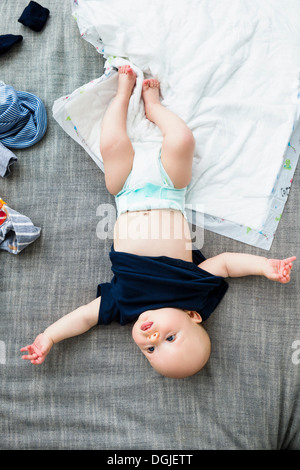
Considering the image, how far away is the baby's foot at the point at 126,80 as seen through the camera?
1.27 metres

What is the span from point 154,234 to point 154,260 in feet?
0.25

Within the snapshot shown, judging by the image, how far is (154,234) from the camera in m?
1.21

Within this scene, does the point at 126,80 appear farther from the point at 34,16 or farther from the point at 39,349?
the point at 39,349

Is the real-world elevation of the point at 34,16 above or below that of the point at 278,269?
above

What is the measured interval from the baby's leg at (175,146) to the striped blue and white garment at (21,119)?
1.13 feet

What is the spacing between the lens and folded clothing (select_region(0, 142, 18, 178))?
1.26 meters

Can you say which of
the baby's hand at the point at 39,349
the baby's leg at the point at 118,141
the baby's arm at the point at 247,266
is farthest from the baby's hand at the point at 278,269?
the baby's hand at the point at 39,349

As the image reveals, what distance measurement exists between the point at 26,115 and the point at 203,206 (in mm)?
595

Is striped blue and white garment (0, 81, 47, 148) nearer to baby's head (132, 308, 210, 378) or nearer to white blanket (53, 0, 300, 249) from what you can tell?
white blanket (53, 0, 300, 249)

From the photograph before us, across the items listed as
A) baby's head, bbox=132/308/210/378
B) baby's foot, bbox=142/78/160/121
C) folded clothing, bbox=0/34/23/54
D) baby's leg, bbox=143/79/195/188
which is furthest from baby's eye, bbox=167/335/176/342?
folded clothing, bbox=0/34/23/54

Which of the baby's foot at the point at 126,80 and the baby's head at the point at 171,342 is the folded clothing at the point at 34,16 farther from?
the baby's head at the point at 171,342

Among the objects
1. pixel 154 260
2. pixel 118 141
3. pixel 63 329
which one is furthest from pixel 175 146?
pixel 63 329

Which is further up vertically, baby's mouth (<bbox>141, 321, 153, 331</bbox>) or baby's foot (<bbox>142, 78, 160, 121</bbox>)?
baby's foot (<bbox>142, 78, 160, 121</bbox>)

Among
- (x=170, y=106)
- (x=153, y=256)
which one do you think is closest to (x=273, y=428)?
(x=153, y=256)
